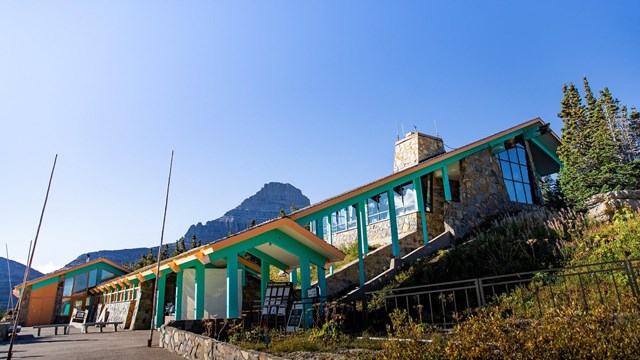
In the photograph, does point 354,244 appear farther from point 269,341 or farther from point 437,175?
point 269,341

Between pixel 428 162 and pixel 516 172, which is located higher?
pixel 516 172

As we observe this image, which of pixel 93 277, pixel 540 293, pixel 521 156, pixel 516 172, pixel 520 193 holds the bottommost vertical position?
pixel 540 293

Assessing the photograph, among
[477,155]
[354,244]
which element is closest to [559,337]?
[354,244]

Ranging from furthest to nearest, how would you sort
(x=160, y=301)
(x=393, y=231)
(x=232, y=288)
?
1. (x=160, y=301)
2. (x=393, y=231)
3. (x=232, y=288)

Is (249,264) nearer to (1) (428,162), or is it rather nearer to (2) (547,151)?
(1) (428,162)

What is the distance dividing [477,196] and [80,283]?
1054 inches

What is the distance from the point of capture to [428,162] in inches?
637

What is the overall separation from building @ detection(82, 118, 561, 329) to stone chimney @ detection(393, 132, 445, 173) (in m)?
0.06

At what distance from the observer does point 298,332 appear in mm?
8570

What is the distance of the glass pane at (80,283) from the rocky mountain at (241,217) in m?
90.4

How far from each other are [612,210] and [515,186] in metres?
7.72

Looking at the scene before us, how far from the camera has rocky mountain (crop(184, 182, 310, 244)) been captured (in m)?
139

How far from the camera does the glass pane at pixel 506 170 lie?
66.4 feet

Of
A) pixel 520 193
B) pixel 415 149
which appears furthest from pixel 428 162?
pixel 520 193
